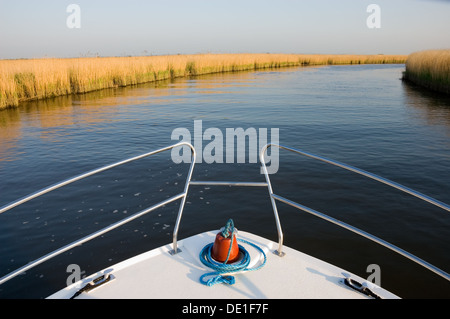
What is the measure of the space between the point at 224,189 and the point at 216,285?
4.27 metres

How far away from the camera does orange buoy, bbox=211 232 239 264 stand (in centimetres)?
246

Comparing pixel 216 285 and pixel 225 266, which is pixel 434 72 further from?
pixel 216 285

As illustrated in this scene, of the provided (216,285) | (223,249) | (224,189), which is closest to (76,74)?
(224,189)

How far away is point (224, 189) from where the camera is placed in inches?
259

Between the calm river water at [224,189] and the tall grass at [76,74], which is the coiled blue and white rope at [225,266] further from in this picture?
the tall grass at [76,74]

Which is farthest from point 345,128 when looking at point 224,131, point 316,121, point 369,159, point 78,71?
point 78,71

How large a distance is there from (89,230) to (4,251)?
1.18 m
